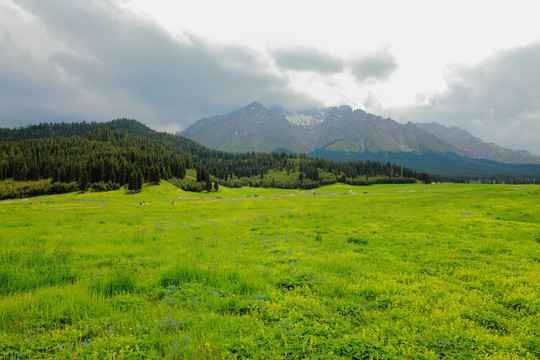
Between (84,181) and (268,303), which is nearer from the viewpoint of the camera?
(268,303)

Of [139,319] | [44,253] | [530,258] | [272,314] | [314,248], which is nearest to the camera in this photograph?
[139,319]

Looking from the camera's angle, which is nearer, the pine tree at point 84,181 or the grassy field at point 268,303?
the grassy field at point 268,303

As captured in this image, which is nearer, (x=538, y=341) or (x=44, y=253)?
(x=538, y=341)

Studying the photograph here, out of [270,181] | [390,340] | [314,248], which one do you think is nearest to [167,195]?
[270,181]

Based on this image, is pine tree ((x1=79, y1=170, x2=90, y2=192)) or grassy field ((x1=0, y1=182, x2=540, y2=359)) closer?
grassy field ((x1=0, y1=182, x2=540, y2=359))

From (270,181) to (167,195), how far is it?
98879 mm

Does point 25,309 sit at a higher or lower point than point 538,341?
higher

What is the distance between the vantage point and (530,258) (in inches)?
415

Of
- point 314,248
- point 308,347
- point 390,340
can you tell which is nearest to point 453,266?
point 314,248

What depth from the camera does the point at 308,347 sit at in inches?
180

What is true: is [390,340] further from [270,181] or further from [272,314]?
[270,181]

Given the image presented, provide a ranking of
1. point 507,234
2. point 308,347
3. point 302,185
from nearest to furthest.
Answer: point 308,347 < point 507,234 < point 302,185

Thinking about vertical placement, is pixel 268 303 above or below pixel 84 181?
below

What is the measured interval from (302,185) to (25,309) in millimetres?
181630
